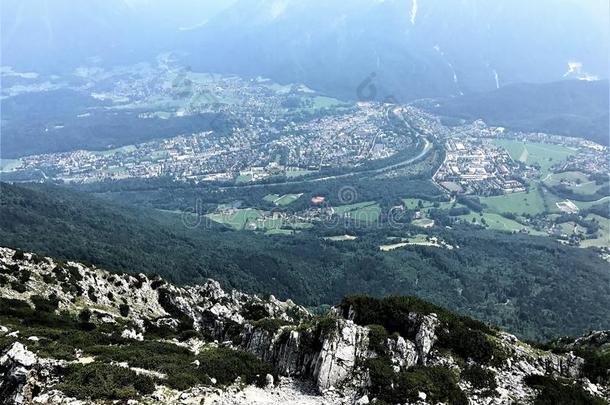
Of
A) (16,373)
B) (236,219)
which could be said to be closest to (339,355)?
(16,373)

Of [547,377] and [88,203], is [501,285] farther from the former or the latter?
[88,203]

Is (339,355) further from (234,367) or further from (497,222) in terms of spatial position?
(497,222)

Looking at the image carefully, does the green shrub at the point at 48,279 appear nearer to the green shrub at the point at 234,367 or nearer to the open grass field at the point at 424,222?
the green shrub at the point at 234,367

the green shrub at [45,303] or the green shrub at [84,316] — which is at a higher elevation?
the green shrub at [45,303]

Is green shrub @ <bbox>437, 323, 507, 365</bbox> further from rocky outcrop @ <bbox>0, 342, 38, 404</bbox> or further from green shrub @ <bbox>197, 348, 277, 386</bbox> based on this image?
rocky outcrop @ <bbox>0, 342, 38, 404</bbox>

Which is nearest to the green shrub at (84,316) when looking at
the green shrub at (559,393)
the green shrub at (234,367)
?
the green shrub at (234,367)
